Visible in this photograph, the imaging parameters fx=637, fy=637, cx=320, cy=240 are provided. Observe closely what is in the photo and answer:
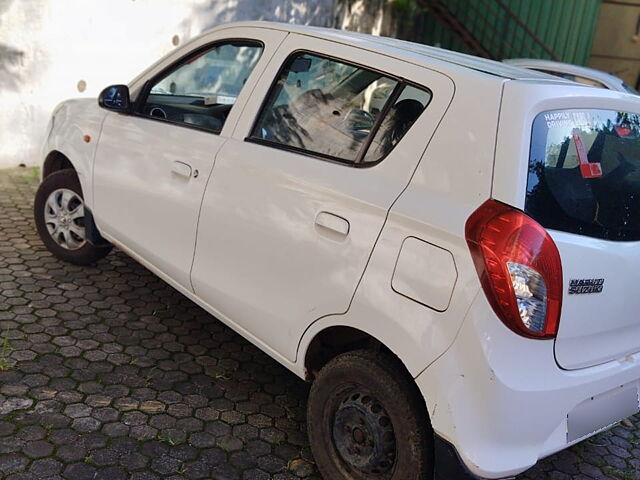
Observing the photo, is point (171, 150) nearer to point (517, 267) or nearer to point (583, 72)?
point (517, 267)

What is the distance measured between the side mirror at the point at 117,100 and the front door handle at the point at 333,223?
1.73 metres

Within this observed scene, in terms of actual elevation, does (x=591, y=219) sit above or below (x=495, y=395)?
above

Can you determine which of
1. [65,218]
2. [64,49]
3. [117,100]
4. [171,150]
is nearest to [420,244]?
[171,150]

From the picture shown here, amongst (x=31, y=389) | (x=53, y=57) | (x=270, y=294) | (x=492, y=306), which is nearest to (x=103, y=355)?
(x=31, y=389)

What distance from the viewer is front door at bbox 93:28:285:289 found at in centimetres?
312

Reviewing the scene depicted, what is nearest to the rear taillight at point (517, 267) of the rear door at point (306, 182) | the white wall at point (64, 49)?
the rear door at point (306, 182)

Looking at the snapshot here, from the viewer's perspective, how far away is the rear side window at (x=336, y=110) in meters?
2.46

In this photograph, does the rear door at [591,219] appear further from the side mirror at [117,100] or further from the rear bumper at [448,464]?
the side mirror at [117,100]

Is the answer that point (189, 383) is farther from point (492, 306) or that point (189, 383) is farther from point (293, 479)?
point (492, 306)

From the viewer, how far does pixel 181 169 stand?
10.4 feet

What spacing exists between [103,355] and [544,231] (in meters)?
2.39

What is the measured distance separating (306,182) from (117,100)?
5.46ft

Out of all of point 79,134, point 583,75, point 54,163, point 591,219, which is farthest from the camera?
point 583,75

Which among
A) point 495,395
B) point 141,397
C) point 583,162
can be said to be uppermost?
point 583,162
